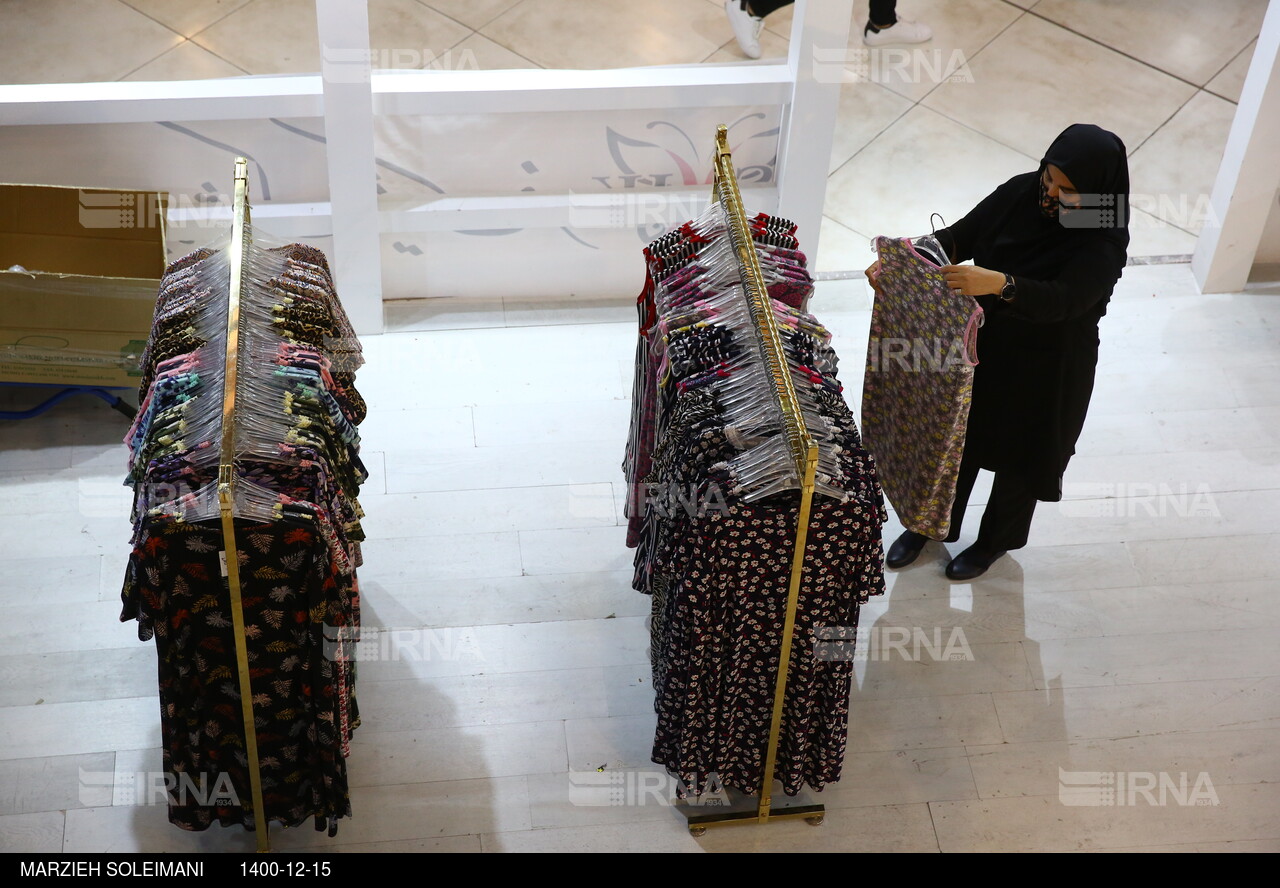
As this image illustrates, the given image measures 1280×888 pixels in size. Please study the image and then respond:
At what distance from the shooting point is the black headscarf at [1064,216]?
337cm

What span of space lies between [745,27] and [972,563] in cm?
333

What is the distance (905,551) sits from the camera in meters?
4.41

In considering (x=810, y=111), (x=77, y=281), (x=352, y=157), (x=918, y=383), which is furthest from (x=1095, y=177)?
(x=77, y=281)

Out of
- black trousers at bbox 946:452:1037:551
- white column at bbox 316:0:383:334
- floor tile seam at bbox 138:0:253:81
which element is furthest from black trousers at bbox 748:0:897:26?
black trousers at bbox 946:452:1037:551

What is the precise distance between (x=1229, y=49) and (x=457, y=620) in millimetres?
5598

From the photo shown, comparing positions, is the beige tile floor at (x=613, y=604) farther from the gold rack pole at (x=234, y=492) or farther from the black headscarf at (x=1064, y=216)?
the black headscarf at (x=1064, y=216)

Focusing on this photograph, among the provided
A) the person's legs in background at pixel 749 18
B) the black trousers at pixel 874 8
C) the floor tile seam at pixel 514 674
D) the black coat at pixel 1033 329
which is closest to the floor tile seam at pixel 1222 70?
the black trousers at pixel 874 8

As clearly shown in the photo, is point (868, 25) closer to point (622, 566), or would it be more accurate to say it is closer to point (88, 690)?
point (622, 566)

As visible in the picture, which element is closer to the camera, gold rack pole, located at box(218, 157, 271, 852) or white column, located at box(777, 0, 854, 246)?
gold rack pole, located at box(218, 157, 271, 852)

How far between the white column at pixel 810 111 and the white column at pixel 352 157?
1.63 metres

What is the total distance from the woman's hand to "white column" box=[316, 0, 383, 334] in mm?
2385

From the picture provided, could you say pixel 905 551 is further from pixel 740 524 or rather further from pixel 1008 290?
pixel 740 524

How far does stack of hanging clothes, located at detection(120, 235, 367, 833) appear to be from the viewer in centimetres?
297

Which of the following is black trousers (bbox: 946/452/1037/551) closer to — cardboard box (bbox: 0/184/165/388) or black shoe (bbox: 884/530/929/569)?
black shoe (bbox: 884/530/929/569)
